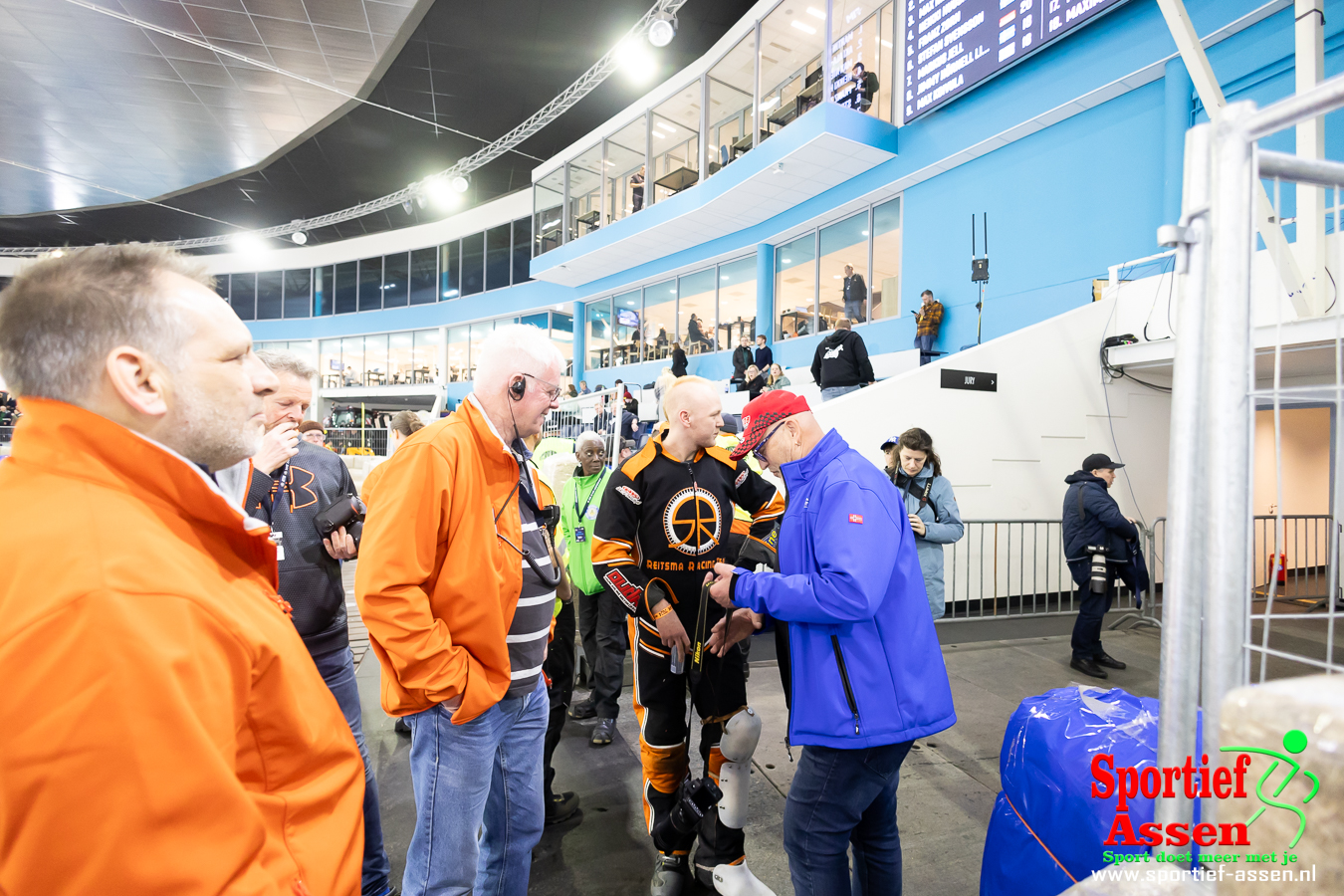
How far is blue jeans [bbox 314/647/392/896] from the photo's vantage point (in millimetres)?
2211

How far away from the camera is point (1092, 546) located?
5.17m

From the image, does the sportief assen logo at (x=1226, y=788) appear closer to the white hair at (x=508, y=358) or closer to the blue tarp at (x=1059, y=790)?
the blue tarp at (x=1059, y=790)

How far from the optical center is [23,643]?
61 centimetres

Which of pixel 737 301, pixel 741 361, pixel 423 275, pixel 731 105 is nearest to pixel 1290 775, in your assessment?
pixel 741 361

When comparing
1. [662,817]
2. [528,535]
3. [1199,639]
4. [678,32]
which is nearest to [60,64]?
[678,32]

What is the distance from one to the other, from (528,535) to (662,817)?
1.43m

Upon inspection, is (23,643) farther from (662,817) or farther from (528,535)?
(662,817)

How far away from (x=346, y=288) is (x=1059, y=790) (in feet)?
99.4

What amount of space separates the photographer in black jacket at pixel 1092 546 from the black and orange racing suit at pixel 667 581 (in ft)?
12.8

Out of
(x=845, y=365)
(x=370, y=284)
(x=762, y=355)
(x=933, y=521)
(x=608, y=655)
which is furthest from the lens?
(x=370, y=284)

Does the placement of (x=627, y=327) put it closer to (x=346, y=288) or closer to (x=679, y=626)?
(x=346, y=288)

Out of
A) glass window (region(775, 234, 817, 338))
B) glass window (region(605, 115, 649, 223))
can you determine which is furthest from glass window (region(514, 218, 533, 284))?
glass window (region(775, 234, 817, 338))

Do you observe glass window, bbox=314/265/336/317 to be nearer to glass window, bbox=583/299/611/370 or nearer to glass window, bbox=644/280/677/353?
glass window, bbox=583/299/611/370

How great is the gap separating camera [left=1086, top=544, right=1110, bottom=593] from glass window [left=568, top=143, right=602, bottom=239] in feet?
48.9
